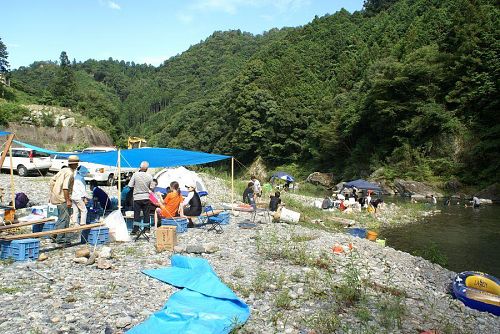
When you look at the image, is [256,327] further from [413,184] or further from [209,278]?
[413,184]

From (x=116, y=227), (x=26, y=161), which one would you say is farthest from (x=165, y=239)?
(x=26, y=161)

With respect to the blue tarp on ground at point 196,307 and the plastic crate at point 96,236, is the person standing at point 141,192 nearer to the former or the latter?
the plastic crate at point 96,236

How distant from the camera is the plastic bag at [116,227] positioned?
10828mm

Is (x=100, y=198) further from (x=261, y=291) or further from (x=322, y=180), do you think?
(x=322, y=180)

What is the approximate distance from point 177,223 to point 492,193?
103 feet

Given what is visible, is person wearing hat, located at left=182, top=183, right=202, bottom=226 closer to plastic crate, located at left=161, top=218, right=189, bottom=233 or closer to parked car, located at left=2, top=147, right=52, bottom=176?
plastic crate, located at left=161, top=218, right=189, bottom=233

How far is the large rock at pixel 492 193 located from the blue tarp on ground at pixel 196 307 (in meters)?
33.1

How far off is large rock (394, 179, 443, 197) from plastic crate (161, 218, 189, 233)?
3000cm

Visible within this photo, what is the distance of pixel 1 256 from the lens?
29.0ft

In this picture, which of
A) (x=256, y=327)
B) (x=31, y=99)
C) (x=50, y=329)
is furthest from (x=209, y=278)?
(x=31, y=99)

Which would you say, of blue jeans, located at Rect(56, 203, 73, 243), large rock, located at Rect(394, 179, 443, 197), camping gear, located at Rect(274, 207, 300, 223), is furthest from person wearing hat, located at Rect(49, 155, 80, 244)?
large rock, located at Rect(394, 179, 443, 197)

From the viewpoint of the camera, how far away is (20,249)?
8727 mm

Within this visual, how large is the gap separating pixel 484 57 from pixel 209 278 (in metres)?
43.0

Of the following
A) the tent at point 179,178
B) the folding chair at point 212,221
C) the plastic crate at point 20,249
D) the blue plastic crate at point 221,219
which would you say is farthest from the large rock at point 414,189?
the plastic crate at point 20,249
